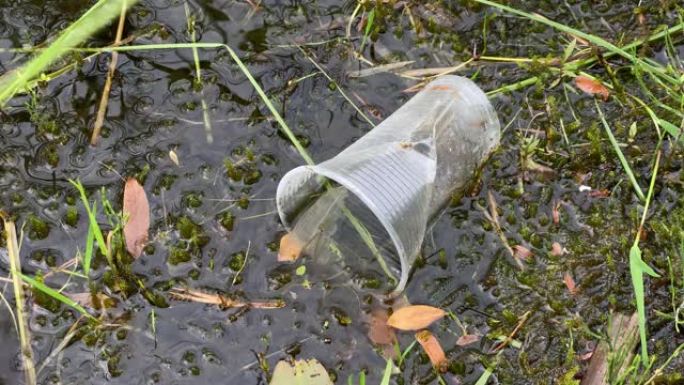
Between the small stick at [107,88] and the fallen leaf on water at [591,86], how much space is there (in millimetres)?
1538

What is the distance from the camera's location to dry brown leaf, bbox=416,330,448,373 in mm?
2258

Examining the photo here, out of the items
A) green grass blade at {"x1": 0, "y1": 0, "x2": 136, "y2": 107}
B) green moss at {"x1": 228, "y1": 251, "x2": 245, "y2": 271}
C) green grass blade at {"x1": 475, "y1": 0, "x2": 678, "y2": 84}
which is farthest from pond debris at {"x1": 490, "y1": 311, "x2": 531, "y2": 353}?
green grass blade at {"x1": 0, "y1": 0, "x2": 136, "y2": 107}

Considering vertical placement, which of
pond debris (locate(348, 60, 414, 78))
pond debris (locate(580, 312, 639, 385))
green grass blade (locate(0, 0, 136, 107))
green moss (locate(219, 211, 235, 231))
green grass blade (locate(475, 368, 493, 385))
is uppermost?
green grass blade (locate(0, 0, 136, 107))

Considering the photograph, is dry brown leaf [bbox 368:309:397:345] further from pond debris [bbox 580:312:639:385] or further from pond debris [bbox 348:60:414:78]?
pond debris [bbox 348:60:414:78]

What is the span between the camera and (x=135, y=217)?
240 centimetres

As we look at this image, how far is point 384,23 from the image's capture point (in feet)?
9.20

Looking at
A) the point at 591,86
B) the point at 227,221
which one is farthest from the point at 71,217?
the point at 591,86

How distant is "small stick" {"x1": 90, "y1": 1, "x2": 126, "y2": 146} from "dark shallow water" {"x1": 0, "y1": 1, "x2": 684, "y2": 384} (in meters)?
0.03

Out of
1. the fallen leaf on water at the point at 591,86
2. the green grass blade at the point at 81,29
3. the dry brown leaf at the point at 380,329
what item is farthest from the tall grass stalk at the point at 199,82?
the fallen leaf on water at the point at 591,86

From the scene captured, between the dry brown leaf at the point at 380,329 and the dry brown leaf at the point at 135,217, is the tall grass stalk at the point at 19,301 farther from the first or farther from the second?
the dry brown leaf at the point at 380,329

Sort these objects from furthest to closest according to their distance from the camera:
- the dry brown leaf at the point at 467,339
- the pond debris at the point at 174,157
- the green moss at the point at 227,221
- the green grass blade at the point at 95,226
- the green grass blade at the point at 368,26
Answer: the green grass blade at the point at 368,26
the pond debris at the point at 174,157
the green moss at the point at 227,221
the dry brown leaf at the point at 467,339
the green grass blade at the point at 95,226

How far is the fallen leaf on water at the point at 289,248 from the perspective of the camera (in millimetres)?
2396

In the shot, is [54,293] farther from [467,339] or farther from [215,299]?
[467,339]

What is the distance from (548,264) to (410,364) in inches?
21.2
